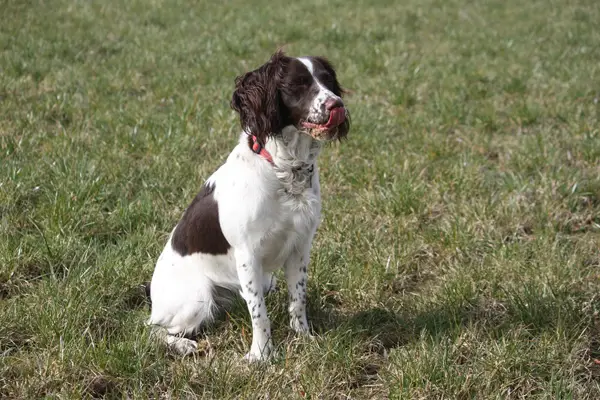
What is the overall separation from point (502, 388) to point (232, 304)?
1.25 meters

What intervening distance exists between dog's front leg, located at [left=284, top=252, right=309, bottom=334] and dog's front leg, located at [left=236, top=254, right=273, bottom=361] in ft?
0.60

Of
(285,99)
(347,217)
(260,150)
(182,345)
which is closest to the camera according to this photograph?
(285,99)

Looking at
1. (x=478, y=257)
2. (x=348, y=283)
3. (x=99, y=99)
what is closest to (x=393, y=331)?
(x=348, y=283)

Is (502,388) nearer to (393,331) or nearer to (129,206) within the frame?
(393,331)

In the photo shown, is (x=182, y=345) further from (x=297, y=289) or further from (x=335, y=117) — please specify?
(x=335, y=117)

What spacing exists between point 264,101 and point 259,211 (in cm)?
44

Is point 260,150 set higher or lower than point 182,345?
higher

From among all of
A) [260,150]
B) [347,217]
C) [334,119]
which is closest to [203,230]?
[260,150]

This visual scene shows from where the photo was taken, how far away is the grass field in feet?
8.75

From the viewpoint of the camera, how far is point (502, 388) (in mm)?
2613

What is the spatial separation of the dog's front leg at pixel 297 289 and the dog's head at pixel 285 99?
25.3 inches

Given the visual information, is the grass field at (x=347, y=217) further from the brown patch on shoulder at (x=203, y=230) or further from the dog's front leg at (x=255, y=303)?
the brown patch on shoulder at (x=203, y=230)

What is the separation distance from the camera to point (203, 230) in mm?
2895

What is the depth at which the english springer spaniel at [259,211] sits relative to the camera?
258cm
